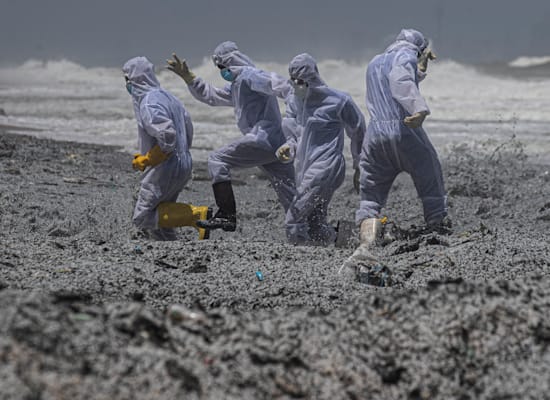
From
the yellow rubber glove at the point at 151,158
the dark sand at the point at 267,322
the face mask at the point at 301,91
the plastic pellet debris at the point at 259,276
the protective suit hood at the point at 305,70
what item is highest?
the protective suit hood at the point at 305,70

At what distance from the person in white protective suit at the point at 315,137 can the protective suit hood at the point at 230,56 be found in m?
0.69

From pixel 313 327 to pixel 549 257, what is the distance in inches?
118

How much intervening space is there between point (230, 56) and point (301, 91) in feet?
2.99

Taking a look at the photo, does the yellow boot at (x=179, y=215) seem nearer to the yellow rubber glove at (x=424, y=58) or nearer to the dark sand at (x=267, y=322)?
the dark sand at (x=267, y=322)

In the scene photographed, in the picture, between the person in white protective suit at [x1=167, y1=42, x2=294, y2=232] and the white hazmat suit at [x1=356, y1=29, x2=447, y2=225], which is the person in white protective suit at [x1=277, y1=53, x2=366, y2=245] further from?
the white hazmat suit at [x1=356, y1=29, x2=447, y2=225]

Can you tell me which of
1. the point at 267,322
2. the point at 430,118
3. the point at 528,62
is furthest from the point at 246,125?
the point at 528,62

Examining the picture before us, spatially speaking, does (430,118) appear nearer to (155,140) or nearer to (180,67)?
(180,67)

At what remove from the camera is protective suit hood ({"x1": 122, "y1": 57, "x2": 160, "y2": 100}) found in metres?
7.56

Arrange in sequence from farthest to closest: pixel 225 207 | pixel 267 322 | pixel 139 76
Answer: pixel 225 207 < pixel 139 76 < pixel 267 322

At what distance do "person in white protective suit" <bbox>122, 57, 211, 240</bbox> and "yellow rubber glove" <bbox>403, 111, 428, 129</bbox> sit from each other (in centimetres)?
176

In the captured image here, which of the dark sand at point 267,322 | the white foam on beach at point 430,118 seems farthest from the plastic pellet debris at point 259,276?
the white foam on beach at point 430,118

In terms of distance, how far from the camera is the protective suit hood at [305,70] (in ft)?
24.2

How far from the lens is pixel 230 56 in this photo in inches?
319

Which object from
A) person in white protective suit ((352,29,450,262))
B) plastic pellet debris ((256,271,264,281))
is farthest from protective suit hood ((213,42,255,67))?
plastic pellet debris ((256,271,264,281))
